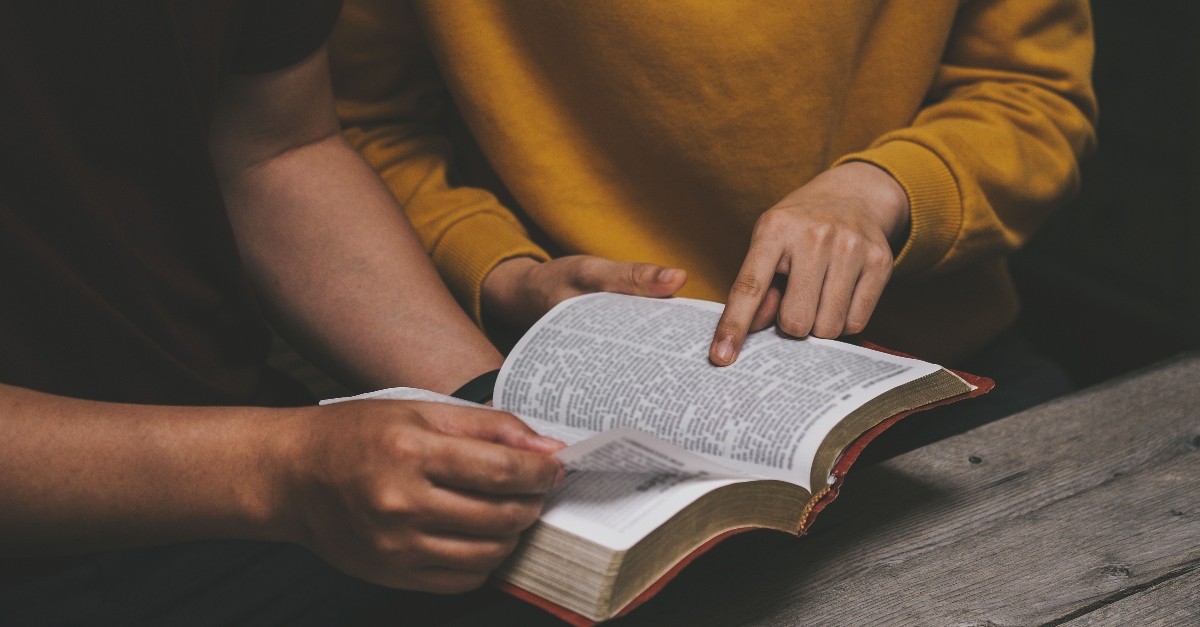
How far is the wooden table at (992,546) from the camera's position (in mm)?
605

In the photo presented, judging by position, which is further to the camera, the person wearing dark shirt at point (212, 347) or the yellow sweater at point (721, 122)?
the yellow sweater at point (721, 122)

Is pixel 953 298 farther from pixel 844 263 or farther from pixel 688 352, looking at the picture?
pixel 688 352

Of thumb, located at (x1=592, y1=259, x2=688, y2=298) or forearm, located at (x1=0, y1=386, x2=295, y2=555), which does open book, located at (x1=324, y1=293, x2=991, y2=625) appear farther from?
forearm, located at (x1=0, y1=386, x2=295, y2=555)

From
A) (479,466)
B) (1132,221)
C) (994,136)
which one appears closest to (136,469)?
(479,466)

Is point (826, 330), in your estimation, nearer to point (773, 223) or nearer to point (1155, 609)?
point (773, 223)

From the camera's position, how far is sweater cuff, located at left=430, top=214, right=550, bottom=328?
3.25 feet

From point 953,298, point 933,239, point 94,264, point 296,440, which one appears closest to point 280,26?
point 94,264

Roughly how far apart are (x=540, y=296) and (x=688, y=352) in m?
0.23

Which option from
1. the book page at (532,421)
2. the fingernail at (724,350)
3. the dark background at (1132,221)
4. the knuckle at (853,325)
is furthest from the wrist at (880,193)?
the dark background at (1132,221)

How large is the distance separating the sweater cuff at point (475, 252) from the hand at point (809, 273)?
273 millimetres

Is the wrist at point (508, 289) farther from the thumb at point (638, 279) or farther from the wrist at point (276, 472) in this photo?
the wrist at point (276, 472)

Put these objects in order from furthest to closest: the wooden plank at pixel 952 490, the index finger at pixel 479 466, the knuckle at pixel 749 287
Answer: the knuckle at pixel 749 287 < the wooden plank at pixel 952 490 < the index finger at pixel 479 466

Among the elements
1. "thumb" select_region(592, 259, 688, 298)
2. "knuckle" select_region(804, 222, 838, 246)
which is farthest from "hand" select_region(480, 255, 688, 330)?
"knuckle" select_region(804, 222, 838, 246)

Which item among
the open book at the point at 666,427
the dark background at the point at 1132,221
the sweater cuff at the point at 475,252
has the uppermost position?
the open book at the point at 666,427
